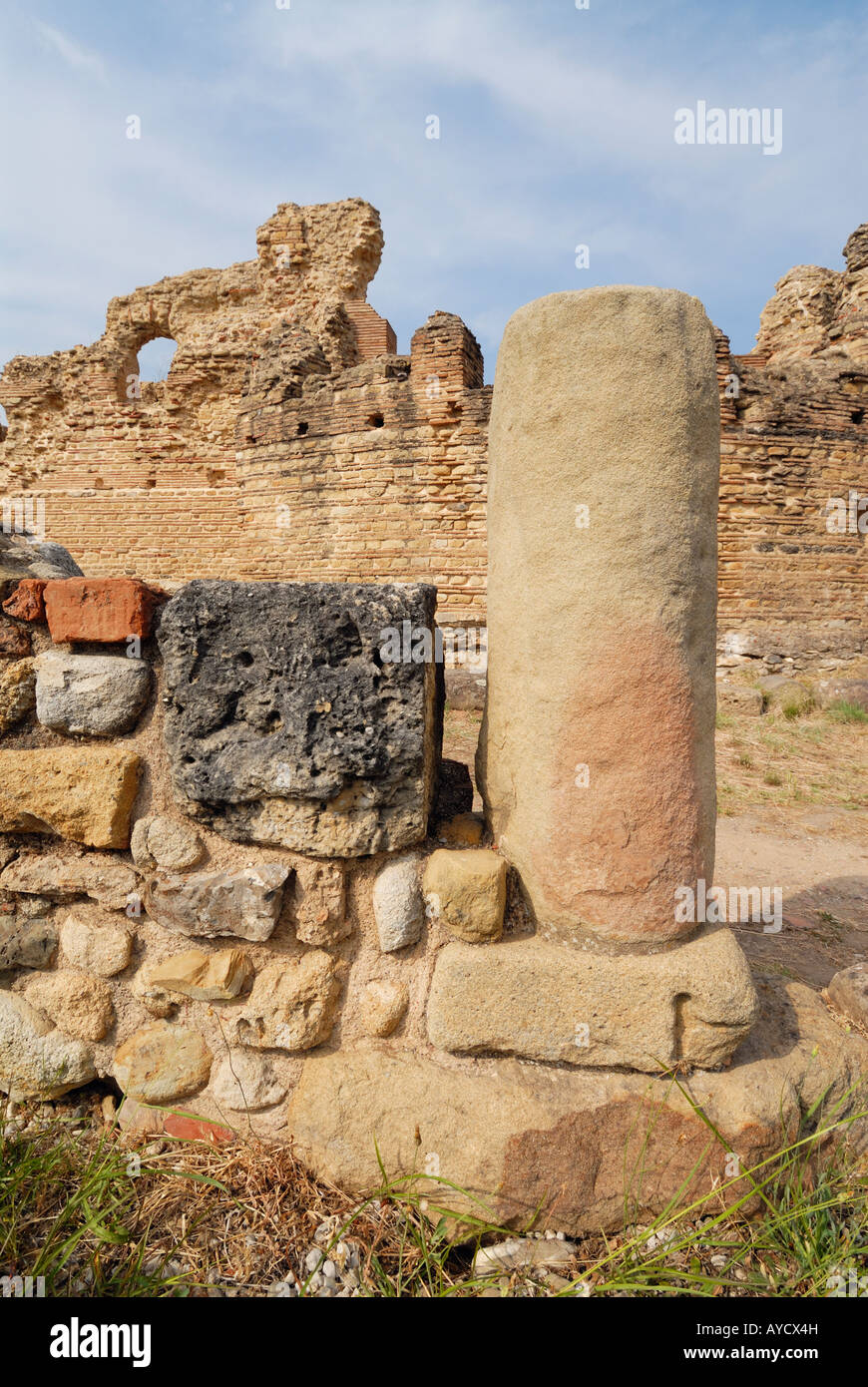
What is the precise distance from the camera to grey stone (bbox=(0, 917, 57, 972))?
1.80 meters

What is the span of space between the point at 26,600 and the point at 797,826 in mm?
4552

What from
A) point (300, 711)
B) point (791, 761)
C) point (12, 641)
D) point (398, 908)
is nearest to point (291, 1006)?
point (398, 908)

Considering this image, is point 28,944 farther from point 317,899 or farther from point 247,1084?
point 317,899

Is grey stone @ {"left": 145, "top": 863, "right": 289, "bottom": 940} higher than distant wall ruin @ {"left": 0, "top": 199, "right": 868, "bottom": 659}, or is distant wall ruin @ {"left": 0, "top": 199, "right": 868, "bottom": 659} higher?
distant wall ruin @ {"left": 0, "top": 199, "right": 868, "bottom": 659}

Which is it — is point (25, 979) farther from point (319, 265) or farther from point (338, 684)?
point (319, 265)

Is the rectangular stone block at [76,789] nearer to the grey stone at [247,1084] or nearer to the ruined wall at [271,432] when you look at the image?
the grey stone at [247,1084]

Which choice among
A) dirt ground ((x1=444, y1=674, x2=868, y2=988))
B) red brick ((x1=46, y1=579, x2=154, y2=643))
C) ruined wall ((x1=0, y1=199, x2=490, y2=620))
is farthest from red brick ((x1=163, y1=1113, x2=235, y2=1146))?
ruined wall ((x1=0, y1=199, x2=490, y2=620))

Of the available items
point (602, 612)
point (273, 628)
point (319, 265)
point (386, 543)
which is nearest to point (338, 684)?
point (273, 628)

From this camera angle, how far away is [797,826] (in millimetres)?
4512

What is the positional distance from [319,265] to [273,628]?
12.5 metres

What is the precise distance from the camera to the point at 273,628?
1.64 meters

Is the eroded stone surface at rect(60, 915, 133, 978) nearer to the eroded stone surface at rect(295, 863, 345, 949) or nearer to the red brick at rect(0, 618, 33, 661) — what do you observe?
the eroded stone surface at rect(295, 863, 345, 949)

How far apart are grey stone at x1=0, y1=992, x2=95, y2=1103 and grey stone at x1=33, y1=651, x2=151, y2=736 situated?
77cm

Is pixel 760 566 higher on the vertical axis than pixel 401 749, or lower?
higher
